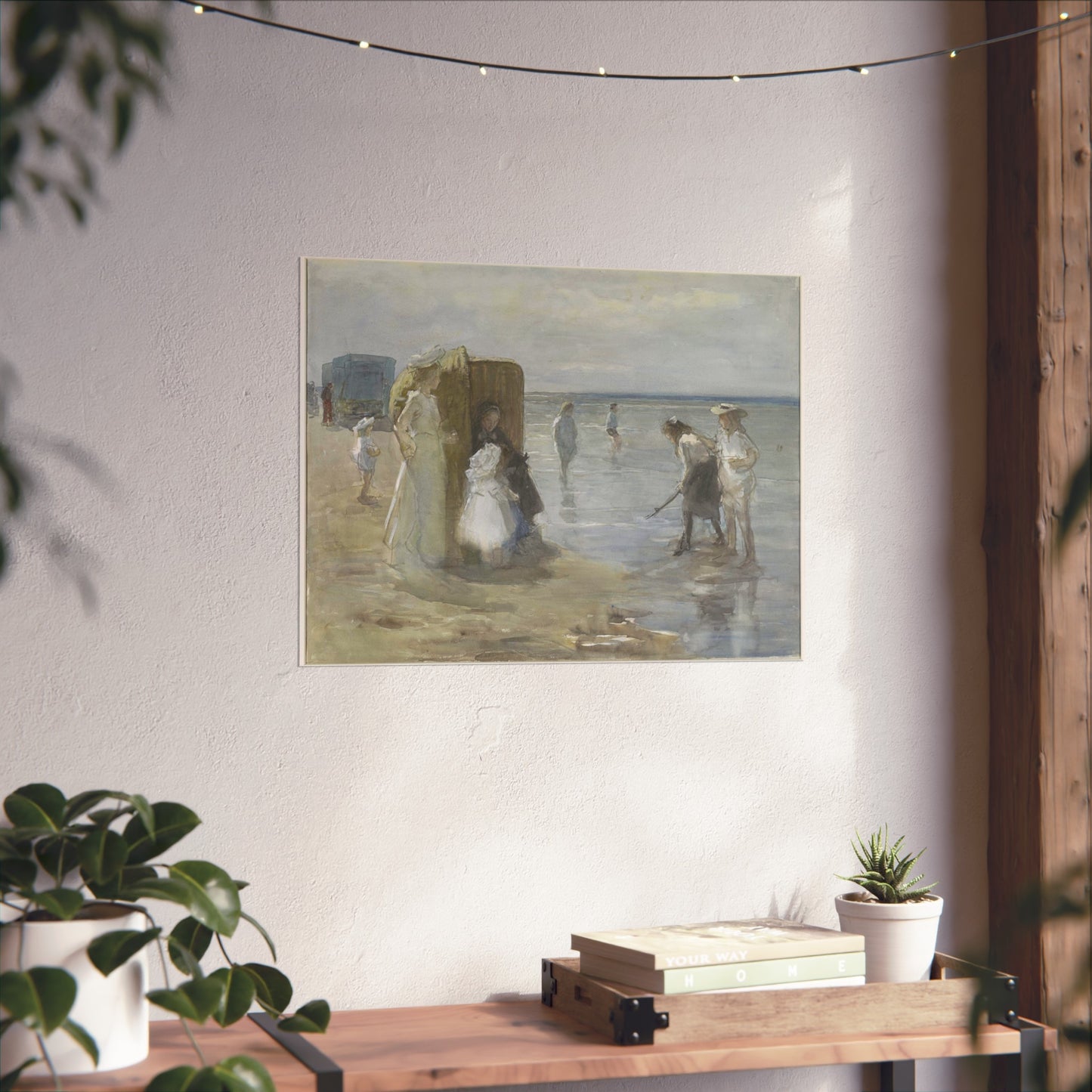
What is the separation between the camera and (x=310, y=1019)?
176cm

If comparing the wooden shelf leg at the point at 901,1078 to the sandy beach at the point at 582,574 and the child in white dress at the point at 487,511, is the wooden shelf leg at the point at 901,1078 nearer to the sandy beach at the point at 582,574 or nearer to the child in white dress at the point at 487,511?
the sandy beach at the point at 582,574

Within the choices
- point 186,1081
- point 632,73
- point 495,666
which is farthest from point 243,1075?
point 632,73

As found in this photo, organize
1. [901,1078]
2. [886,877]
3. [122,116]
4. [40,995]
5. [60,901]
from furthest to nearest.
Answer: [886,877]
[901,1078]
[60,901]
[40,995]
[122,116]

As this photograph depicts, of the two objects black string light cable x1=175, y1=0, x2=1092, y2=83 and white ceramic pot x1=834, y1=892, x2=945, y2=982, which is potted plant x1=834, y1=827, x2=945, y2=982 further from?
black string light cable x1=175, y1=0, x2=1092, y2=83

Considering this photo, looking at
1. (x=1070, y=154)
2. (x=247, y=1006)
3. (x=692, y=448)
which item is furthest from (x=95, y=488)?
(x=1070, y=154)

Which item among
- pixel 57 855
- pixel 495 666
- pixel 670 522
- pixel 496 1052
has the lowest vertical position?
pixel 496 1052

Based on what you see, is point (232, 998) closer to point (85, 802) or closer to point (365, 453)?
point (85, 802)

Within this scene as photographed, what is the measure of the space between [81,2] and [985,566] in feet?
6.43

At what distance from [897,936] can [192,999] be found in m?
1.13

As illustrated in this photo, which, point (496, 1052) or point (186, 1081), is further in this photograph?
point (496, 1052)

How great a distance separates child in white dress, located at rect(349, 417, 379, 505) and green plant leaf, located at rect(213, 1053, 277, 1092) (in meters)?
0.94

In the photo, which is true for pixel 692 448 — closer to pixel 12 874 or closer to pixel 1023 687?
pixel 1023 687

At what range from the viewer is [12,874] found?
61.3 inches

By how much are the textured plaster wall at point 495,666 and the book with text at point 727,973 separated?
0.28 metres
